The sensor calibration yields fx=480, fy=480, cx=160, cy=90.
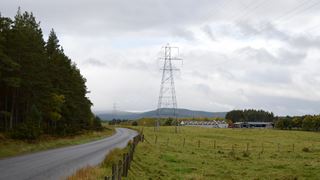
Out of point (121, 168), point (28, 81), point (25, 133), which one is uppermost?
point (28, 81)

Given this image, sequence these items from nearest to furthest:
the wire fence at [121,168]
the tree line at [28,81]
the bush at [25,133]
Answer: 1. the wire fence at [121,168]
2. the bush at [25,133]
3. the tree line at [28,81]

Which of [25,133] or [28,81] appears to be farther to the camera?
[28,81]

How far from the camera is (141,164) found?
30.3 m

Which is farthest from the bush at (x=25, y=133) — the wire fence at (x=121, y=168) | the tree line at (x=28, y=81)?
the wire fence at (x=121, y=168)

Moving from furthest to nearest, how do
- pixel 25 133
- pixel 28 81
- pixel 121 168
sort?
pixel 28 81
pixel 25 133
pixel 121 168

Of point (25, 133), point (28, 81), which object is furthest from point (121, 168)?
point (28, 81)

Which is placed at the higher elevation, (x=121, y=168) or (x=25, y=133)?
(x=25, y=133)

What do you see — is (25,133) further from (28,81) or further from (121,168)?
(121,168)

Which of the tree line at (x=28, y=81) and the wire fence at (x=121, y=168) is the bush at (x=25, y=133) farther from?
the wire fence at (x=121, y=168)

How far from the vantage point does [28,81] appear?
57.1 m

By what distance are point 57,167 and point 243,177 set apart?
10.9 meters

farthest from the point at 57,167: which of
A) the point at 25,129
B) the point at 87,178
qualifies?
the point at 25,129

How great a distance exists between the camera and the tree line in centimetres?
5217

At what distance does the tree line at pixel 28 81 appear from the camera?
52.2m
